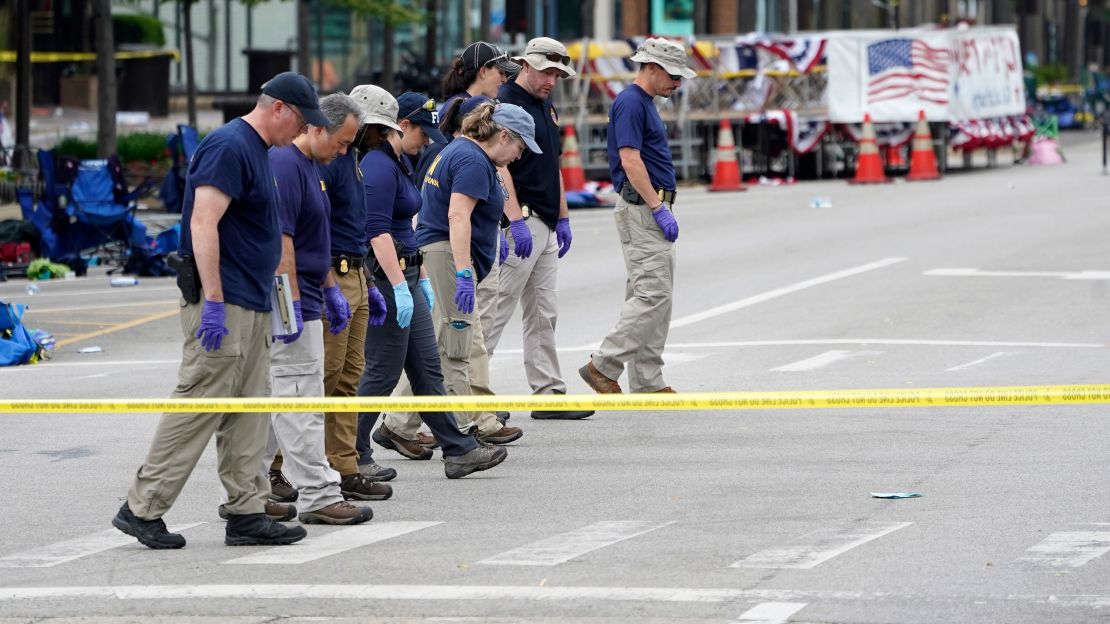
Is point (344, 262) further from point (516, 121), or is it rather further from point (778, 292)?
point (778, 292)

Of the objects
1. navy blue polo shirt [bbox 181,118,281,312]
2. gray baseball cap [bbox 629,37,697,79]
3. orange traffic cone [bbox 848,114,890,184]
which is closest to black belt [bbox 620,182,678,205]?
gray baseball cap [bbox 629,37,697,79]

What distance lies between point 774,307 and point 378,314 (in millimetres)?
7326

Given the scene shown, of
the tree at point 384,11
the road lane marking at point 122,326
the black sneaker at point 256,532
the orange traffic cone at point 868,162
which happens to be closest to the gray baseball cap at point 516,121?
the black sneaker at point 256,532

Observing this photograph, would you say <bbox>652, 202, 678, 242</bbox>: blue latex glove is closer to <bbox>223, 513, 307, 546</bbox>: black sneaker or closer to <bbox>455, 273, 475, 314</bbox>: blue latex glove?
<bbox>455, 273, 475, 314</bbox>: blue latex glove

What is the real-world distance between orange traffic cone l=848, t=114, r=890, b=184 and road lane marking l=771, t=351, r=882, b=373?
1626 cm

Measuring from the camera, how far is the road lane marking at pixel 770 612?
6.30 metres

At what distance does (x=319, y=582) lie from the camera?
276 inches

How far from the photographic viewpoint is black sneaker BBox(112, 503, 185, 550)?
7.58 meters

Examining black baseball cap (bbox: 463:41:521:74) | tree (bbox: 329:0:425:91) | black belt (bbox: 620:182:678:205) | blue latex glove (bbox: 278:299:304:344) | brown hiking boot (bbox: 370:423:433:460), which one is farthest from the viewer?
tree (bbox: 329:0:425:91)

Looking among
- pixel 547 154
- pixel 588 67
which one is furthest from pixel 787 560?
pixel 588 67

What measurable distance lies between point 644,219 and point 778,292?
5.78 meters

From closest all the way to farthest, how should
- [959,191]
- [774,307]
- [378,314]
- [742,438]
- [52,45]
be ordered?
[378,314] → [742,438] → [774,307] → [959,191] → [52,45]

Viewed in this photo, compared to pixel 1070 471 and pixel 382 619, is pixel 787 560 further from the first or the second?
pixel 1070 471

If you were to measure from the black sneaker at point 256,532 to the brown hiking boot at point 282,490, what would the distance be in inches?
31.0
